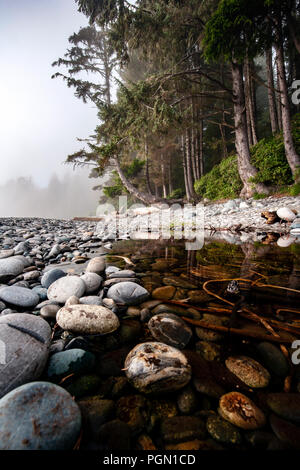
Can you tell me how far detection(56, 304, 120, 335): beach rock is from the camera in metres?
1.37

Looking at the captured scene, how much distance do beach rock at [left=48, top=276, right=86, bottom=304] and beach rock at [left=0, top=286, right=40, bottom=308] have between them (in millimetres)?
135

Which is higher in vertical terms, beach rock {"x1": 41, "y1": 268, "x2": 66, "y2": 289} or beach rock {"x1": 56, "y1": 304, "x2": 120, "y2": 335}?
beach rock {"x1": 41, "y1": 268, "x2": 66, "y2": 289}

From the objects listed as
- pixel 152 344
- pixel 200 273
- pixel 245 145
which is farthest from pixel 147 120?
pixel 152 344

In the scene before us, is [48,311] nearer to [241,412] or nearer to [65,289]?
[65,289]

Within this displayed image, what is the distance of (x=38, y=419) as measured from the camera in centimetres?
73

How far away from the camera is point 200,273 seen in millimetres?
2615

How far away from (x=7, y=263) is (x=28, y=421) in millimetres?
2223

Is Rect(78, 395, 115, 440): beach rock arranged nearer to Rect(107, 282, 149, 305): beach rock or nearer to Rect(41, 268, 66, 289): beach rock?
Rect(107, 282, 149, 305): beach rock

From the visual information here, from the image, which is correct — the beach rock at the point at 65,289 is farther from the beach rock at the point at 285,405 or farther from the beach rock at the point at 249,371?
the beach rock at the point at 285,405

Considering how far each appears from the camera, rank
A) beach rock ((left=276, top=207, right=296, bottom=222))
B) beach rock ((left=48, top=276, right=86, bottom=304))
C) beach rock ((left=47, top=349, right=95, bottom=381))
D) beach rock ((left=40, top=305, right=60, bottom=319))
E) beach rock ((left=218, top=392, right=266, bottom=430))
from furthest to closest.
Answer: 1. beach rock ((left=276, top=207, right=296, bottom=222))
2. beach rock ((left=48, top=276, right=86, bottom=304))
3. beach rock ((left=40, top=305, right=60, bottom=319))
4. beach rock ((left=47, top=349, right=95, bottom=381))
5. beach rock ((left=218, top=392, right=266, bottom=430))

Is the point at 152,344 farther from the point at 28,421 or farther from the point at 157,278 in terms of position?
the point at 157,278

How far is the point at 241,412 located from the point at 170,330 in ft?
1.96

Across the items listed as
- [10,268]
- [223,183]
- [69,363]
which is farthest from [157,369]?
[223,183]

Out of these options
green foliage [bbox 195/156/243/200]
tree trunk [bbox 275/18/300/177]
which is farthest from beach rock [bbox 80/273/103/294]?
green foliage [bbox 195/156/243/200]
